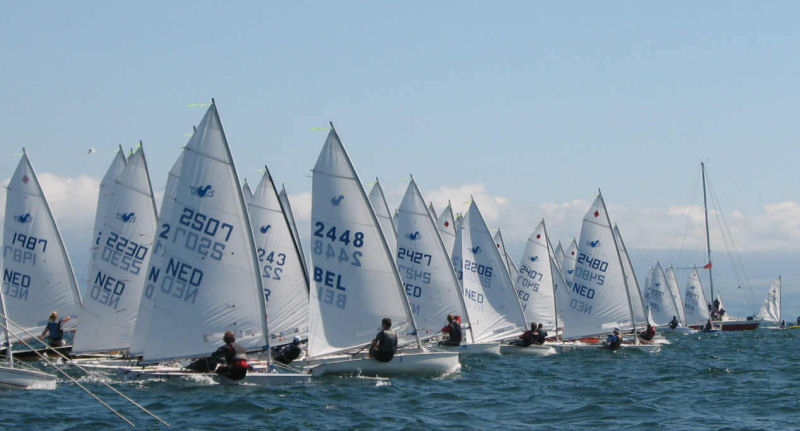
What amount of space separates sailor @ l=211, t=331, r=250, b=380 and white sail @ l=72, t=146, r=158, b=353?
258 inches

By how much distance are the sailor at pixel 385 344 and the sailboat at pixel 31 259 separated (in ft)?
39.2

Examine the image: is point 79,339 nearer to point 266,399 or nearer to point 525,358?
point 266,399

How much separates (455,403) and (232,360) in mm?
4881

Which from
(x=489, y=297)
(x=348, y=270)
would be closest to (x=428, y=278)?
(x=489, y=297)

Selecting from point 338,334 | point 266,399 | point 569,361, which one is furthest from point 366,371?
point 569,361

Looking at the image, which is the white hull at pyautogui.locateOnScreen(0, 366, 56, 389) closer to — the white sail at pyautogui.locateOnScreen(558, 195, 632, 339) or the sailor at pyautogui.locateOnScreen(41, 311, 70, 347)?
the sailor at pyautogui.locateOnScreen(41, 311, 70, 347)

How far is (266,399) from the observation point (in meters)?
20.9

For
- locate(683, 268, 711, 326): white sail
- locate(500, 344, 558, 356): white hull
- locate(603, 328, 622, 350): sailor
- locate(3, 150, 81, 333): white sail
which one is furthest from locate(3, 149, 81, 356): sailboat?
locate(683, 268, 711, 326): white sail

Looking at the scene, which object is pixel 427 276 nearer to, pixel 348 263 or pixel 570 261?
pixel 348 263

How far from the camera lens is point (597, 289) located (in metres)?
40.1

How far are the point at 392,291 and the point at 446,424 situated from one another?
7.48m

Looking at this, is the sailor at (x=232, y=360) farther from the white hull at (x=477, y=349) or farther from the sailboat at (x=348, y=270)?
the white hull at (x=477, y=349)

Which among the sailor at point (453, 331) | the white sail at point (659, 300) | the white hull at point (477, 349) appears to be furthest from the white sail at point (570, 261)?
the white sail at point (659, 300)

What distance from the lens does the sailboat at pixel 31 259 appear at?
104 feet
